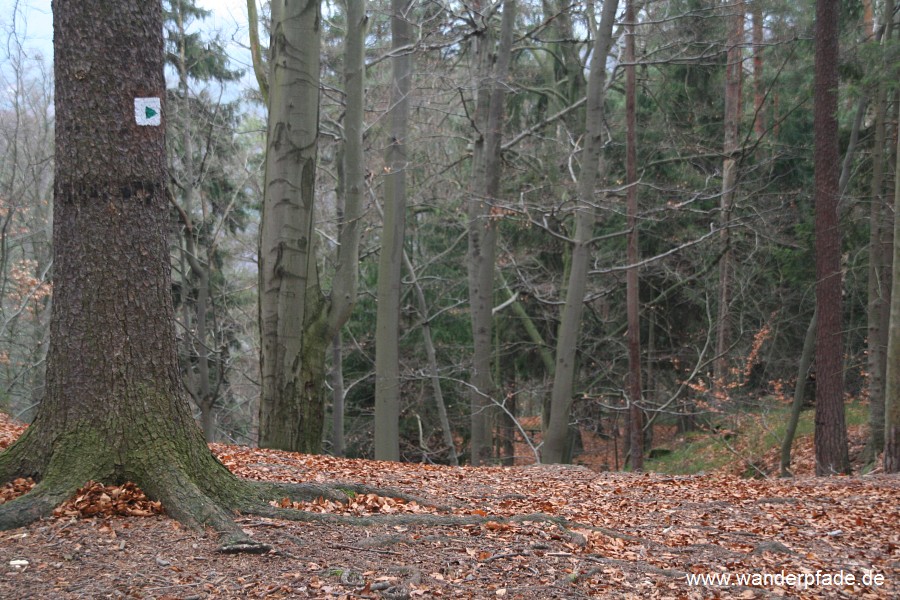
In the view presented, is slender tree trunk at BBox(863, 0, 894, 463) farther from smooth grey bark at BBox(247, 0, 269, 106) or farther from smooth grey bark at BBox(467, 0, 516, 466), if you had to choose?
smooth grey bark at BBox(247, 0, 269, 106)

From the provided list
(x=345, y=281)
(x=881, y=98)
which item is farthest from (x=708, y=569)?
(x=881, y=98)

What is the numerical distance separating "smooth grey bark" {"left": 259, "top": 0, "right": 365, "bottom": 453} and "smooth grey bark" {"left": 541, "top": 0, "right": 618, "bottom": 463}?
546 cm

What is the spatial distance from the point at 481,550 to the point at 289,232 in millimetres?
5839

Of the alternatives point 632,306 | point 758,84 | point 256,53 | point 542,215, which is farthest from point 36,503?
point 758,84

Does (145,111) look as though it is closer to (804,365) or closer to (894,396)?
(894,396)

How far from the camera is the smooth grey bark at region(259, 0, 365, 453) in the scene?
9.18m

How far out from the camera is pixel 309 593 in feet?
11.5

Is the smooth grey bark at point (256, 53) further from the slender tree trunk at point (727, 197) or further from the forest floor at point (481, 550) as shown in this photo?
the slender tree trunk at point (727, 197)

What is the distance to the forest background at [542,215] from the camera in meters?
14.0

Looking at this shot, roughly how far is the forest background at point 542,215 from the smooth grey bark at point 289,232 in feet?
13.4

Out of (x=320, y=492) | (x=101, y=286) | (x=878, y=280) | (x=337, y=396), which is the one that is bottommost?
(x=337, y=396)

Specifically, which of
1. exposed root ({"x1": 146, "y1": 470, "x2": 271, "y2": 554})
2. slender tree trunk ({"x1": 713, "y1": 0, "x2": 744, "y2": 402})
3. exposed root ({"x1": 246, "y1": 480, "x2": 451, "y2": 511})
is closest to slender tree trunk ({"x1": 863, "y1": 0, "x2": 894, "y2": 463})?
slender tree trunk ({"x1": 713, "y1": 0, "x2": 744, "y2": 402})

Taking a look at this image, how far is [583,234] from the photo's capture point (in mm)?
13453

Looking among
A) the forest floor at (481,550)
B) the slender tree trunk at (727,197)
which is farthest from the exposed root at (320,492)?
the slender tree trunk at (727,197)
